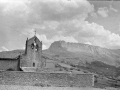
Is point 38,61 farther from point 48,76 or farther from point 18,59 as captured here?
point 48,76

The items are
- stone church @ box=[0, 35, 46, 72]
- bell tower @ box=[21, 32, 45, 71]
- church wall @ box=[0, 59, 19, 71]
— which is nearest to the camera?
church wall @ box=[0, 59, 19, 71]

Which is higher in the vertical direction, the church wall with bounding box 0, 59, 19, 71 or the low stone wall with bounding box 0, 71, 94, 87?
the church wall with bounding box 0, 59, 19, 71

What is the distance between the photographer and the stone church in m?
34.5

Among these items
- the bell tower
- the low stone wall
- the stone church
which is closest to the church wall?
the stone church

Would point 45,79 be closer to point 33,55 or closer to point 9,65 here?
point 33,55

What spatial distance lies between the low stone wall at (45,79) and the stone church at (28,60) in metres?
10.3

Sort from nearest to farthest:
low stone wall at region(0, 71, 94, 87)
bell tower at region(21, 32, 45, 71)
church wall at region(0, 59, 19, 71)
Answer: low stone wall at region(0, 71, 94, 87), church wall at region(0, 59, 19, 71), bell tower at region(21, 32, 45, 71)

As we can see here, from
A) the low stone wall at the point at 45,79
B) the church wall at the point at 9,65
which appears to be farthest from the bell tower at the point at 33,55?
the low stone wall at the point at 45,79

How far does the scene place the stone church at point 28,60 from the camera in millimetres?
34500

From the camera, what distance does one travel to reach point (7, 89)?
18.9 meters

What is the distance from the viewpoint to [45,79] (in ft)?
76.8

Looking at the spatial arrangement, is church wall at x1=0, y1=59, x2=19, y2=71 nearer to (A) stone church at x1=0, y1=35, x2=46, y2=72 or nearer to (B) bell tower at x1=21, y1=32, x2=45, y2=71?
(A) stone church at x1=0, y1=35, x2=46, y2=72

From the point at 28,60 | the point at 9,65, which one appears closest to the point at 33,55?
the point at 28,60

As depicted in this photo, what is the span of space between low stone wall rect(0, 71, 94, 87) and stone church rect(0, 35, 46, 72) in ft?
33.8
